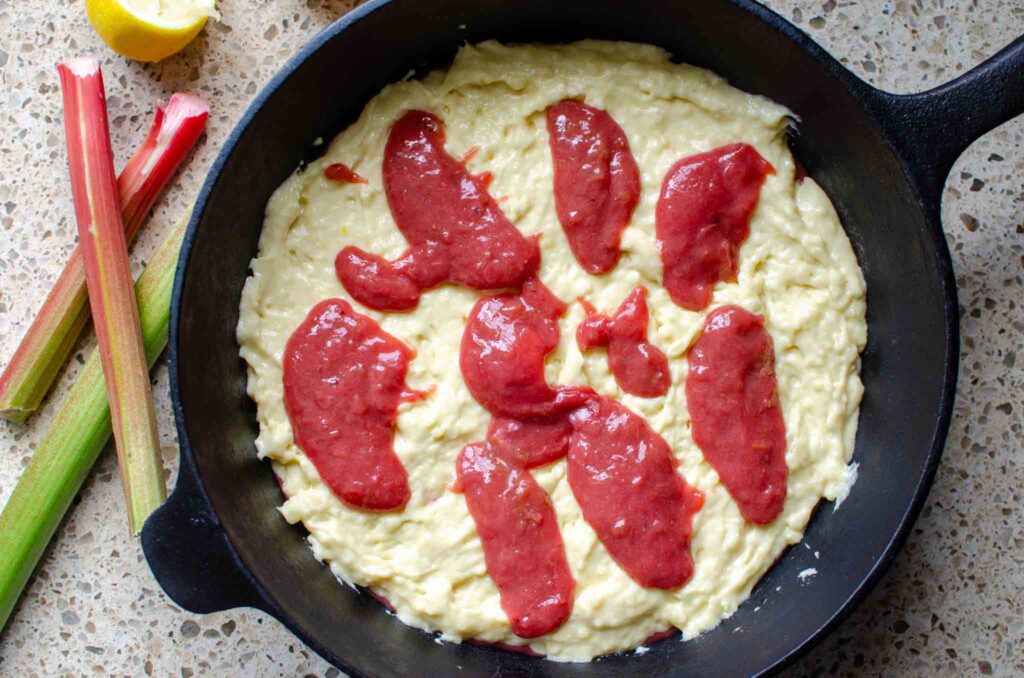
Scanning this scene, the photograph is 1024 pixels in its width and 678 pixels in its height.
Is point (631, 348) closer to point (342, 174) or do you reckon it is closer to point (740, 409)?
point (740, 409)

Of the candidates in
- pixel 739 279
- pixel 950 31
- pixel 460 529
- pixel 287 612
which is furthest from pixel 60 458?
pixel 950 31

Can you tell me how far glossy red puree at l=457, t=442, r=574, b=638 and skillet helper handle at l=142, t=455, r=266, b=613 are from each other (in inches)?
23.5

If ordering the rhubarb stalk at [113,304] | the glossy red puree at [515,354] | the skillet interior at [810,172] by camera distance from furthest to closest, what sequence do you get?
the rhubarb stalk at [113,304] < the glossy red puree at [515,354] < the skillet interior at [810,172]

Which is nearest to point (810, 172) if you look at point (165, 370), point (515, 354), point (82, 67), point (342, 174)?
point (515, 354)

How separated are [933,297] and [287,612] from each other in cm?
172

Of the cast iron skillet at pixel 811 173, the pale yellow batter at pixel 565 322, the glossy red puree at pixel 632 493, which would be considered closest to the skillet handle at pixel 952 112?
the cast iron skillet at pixel 811 173

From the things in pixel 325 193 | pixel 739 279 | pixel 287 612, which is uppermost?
pixel 325 193

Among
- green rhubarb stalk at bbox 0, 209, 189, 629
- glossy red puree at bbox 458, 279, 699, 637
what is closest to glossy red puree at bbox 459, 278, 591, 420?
glossy red puree at bbox 458, 279, 699, 637

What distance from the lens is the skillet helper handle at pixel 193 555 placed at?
2193 mm

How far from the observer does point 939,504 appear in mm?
2701

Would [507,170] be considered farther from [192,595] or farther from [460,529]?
[192,595]

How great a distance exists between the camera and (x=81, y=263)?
2.70m

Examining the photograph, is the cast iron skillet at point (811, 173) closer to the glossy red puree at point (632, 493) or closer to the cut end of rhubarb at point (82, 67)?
the glossy red puree at point (632, 493)

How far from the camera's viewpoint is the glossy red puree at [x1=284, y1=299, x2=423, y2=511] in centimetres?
251
